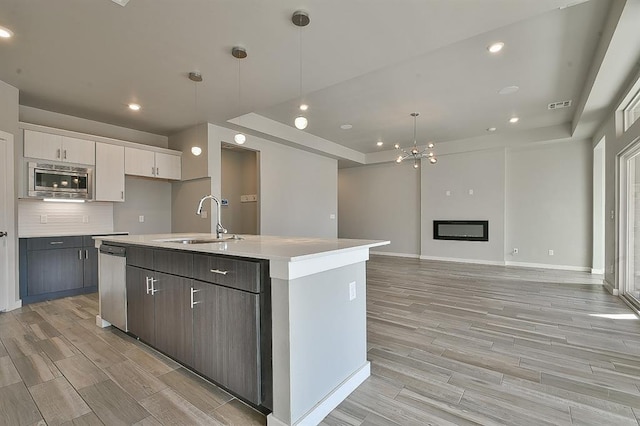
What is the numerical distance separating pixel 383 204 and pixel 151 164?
241 inches

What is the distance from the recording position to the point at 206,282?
194 cm

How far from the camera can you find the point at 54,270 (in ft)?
14.0

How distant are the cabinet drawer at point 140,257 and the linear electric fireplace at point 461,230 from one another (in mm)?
6930

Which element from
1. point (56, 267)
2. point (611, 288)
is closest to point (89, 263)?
point (56, 267)

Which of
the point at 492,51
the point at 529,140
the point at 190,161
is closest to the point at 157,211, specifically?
the point at 190,161

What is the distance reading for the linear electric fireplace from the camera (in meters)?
7.16

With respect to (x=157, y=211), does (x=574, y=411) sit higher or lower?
lower

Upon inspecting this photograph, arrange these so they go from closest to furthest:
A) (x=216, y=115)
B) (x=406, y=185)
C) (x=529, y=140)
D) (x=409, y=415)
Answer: (x=409, y=415) < (x=216, y=115) < (x=529, y=140) < (x=406, y=185)

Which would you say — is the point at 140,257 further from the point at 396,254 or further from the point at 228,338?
the point at 396,254

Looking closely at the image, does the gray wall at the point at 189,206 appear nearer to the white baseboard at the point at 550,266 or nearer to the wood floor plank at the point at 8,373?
the wood floor plank at the point at 8,373

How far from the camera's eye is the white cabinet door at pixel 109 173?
4684 mm

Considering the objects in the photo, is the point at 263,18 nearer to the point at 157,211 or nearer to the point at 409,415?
the point at 409,415

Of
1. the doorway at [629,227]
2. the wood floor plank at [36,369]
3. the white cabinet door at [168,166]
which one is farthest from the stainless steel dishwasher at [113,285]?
the doorway at [629,227]

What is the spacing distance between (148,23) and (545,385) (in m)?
4.14
